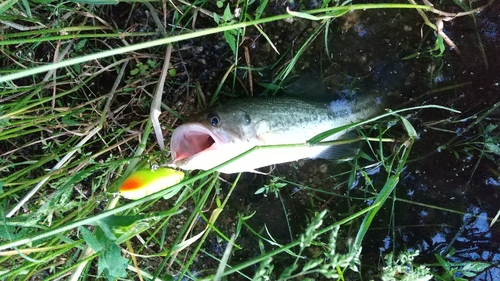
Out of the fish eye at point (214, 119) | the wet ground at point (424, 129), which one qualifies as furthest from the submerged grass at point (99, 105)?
the fish eye at point (214, 119)

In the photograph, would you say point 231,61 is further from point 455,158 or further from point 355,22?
point 455,158

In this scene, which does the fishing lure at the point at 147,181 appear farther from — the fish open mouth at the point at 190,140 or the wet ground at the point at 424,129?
the wet ground at the point at 424,129

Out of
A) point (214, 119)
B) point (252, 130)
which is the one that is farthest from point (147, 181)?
point (252, 130)

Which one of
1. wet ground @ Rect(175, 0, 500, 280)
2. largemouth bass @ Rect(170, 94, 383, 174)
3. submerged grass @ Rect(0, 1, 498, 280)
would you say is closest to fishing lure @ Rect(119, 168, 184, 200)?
largemouth bass @ Rect(170, 94, 383, 174)

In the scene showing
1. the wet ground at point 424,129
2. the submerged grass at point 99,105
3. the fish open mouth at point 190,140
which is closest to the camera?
the fish open mouth at point 190,140

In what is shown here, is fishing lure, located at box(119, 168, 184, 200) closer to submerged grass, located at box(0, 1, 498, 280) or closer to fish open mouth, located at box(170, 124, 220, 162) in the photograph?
fish open mouth, located at box(170, 124, 220, 162)

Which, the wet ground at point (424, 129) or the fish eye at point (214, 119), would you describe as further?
the wet ground at point (424, 129)

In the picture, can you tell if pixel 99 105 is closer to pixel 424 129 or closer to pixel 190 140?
pixel 190 140

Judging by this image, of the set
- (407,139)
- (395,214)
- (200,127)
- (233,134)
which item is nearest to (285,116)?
(233,134)
